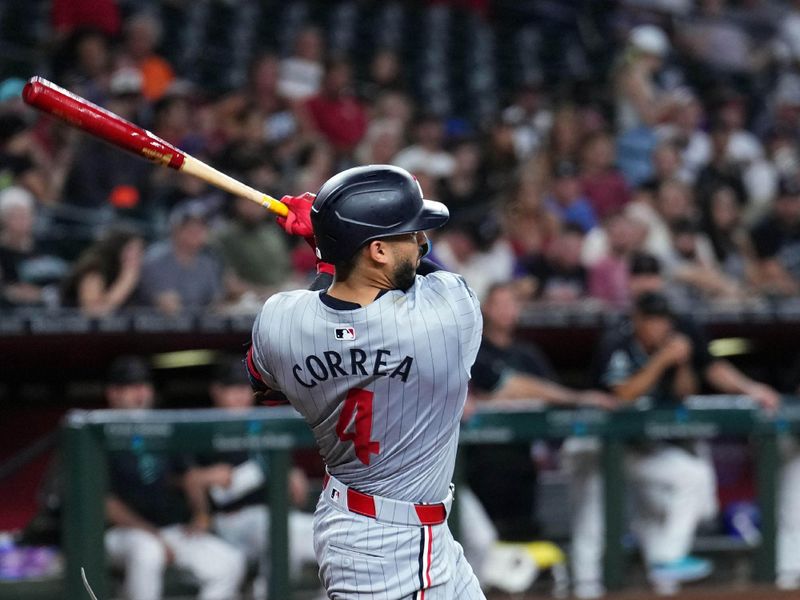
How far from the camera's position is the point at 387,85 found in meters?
9.42

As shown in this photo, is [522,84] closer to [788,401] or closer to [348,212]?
[788,401]

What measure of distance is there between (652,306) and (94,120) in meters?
3.27

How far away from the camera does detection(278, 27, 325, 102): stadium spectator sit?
9.25m

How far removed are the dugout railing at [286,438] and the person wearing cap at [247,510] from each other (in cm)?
4

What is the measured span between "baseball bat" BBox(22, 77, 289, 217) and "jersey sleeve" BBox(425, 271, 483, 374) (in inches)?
18.9

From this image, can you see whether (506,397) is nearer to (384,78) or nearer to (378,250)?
(378,250)

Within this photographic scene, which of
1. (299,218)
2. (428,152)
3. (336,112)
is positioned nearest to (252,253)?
(428,152)

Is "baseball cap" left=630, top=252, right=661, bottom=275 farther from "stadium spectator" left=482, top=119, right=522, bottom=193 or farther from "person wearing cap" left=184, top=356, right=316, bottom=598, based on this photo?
"person wearing cap" left=184, top=356, right=316, bottom=598

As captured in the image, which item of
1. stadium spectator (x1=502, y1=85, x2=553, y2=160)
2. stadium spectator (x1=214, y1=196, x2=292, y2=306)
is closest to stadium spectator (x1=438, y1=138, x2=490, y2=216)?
stadium spectator (x1=502, y1=85, x2=553, y2=160)

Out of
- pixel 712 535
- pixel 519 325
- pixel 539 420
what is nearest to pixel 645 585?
pixel 712 535

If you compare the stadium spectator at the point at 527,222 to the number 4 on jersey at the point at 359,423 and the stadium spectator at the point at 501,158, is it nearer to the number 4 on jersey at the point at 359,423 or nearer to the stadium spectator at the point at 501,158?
the stadium spectator at the point at 501,158

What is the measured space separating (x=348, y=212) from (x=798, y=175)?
7.19m

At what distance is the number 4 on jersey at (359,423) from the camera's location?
2996mm

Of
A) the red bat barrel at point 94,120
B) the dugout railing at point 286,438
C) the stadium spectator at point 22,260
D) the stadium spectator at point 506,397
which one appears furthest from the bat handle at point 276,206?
the stadium spectator at point 22,260
